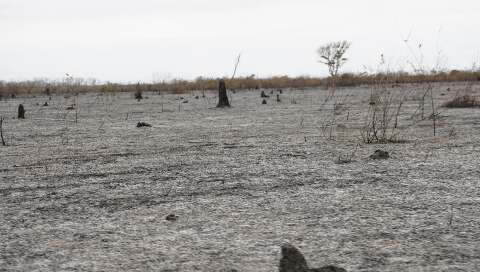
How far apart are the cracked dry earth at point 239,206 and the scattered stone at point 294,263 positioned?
0.05 meters

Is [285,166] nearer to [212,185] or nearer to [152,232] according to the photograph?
[212,185]

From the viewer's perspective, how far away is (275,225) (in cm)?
197

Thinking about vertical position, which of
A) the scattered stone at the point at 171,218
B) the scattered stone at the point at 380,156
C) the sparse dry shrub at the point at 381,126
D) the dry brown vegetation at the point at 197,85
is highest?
the dry brown vegetation at the point at 197,85

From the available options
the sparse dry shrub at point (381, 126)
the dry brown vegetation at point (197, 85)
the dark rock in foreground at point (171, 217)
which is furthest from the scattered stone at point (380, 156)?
the dry brown vegetation at point (197, 85)

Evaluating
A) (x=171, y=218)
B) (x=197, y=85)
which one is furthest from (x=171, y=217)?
(x=197, y=85)

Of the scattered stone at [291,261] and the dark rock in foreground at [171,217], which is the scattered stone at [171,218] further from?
the scattered stone at [291,261]

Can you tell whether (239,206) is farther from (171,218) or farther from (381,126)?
(381,126)

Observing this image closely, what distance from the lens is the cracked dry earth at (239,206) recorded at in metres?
1.65

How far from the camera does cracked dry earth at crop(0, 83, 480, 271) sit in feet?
5.41

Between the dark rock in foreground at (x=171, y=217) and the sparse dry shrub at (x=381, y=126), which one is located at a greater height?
the sparse dry shrub at (x=381, y=126)

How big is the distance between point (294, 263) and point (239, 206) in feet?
2.53

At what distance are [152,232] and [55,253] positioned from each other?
13.2 inches

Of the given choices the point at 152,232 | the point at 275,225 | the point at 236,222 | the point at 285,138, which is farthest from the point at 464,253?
the point at 285,138

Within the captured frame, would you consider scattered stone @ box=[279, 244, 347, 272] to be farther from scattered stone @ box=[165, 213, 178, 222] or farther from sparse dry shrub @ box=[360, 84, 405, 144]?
sparse dry shrub @ box=[360, 84, 405, 144]
